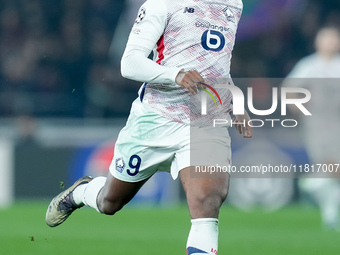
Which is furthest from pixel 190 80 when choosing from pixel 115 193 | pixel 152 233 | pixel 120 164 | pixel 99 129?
pixel 99 129

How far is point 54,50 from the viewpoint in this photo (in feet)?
56.4

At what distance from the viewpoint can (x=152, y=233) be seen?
9.38m

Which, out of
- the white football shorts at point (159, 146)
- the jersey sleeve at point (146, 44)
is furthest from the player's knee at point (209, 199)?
the jersey sleeve at point (146, 44)

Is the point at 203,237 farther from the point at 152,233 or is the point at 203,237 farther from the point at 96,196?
the point at 152,233

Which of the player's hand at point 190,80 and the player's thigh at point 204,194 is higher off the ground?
the player's hand at point 190,80

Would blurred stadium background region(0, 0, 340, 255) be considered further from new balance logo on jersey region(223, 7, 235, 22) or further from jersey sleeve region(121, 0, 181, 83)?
new balance logo on jersey region(223, 7, 235, 22)

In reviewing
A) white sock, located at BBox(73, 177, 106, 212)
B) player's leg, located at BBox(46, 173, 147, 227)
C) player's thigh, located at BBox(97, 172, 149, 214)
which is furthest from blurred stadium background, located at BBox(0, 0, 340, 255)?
player's thigh, located at BBox(97, 172, 149, 214)

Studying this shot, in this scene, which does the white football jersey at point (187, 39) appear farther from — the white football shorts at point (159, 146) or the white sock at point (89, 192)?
the white sock at point (89, 192)

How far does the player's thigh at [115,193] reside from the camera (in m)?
5.87

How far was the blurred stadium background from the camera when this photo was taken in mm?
9070

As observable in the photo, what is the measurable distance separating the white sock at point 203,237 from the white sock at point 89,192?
1182mm

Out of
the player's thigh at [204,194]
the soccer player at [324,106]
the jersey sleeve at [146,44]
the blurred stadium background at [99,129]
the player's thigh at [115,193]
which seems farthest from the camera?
the soccer player at [324,106]

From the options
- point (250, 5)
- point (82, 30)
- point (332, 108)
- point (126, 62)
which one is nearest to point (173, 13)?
point (126, 62)

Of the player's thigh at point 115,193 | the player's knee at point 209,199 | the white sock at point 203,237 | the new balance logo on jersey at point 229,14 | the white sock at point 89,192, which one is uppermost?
the new balance logo on jersey at point 229,14
